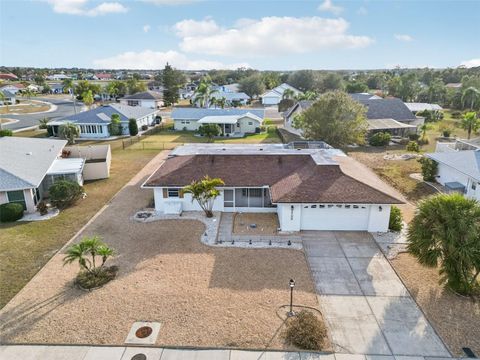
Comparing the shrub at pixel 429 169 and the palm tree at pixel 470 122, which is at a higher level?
the palm tree at pixel 470 122

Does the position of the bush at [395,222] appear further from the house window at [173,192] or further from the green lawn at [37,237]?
the green lawn at [37,237]

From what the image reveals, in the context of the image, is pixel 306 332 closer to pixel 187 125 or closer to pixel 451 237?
pixel 451 237

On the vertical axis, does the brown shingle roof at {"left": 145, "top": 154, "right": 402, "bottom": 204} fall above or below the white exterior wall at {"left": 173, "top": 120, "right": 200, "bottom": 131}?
above

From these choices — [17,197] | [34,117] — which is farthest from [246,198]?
[34,117]

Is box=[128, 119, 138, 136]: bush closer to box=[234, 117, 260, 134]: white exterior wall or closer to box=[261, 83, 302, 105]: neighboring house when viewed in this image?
box=[234, 117, 260, 134]: white exterior wall

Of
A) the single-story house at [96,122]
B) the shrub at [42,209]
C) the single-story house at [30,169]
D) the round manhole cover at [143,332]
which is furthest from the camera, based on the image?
the single-story house at [96,122]

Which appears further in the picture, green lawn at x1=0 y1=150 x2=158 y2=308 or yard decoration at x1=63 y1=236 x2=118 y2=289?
green lawn at x1=0 y1=150 x2=158 y2=308

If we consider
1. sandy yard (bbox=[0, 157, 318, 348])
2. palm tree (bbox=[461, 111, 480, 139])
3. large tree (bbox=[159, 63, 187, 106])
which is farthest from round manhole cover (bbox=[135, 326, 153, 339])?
large tree (bbox=[159, 63, 187, 106])

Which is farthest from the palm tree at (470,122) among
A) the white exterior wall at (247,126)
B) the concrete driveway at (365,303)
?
the concrete driveway at (365,303)
